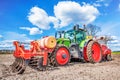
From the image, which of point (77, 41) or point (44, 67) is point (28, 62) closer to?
point (44, 67)

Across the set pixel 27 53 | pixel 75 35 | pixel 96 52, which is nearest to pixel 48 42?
pixel 27 53

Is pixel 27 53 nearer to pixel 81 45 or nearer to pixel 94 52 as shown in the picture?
pixel 81 45

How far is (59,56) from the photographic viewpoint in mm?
10312

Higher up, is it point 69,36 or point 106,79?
point 69,36

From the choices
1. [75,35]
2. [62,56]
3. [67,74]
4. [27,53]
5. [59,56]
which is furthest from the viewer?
[75,35]

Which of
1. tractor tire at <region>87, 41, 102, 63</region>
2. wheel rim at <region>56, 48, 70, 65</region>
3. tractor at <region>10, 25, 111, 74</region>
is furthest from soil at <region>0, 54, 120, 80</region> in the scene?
tractor tire at <region>87, 41, 102, 63</region>

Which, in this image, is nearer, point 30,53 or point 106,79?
point 106,79

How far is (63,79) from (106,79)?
5.12 feet

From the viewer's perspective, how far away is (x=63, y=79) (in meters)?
6.57

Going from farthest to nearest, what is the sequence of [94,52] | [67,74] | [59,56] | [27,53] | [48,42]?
[94,52] → [59,56] → [48,42] → [27,53] → [67,74]

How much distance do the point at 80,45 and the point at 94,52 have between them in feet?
4.54

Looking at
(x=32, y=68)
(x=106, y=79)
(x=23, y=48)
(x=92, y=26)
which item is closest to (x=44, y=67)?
(x=32, y=68)

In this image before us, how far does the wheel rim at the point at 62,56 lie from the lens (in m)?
10.3

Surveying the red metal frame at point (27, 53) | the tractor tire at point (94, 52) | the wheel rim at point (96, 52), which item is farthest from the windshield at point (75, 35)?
the red metal frame at point (27, 53)
